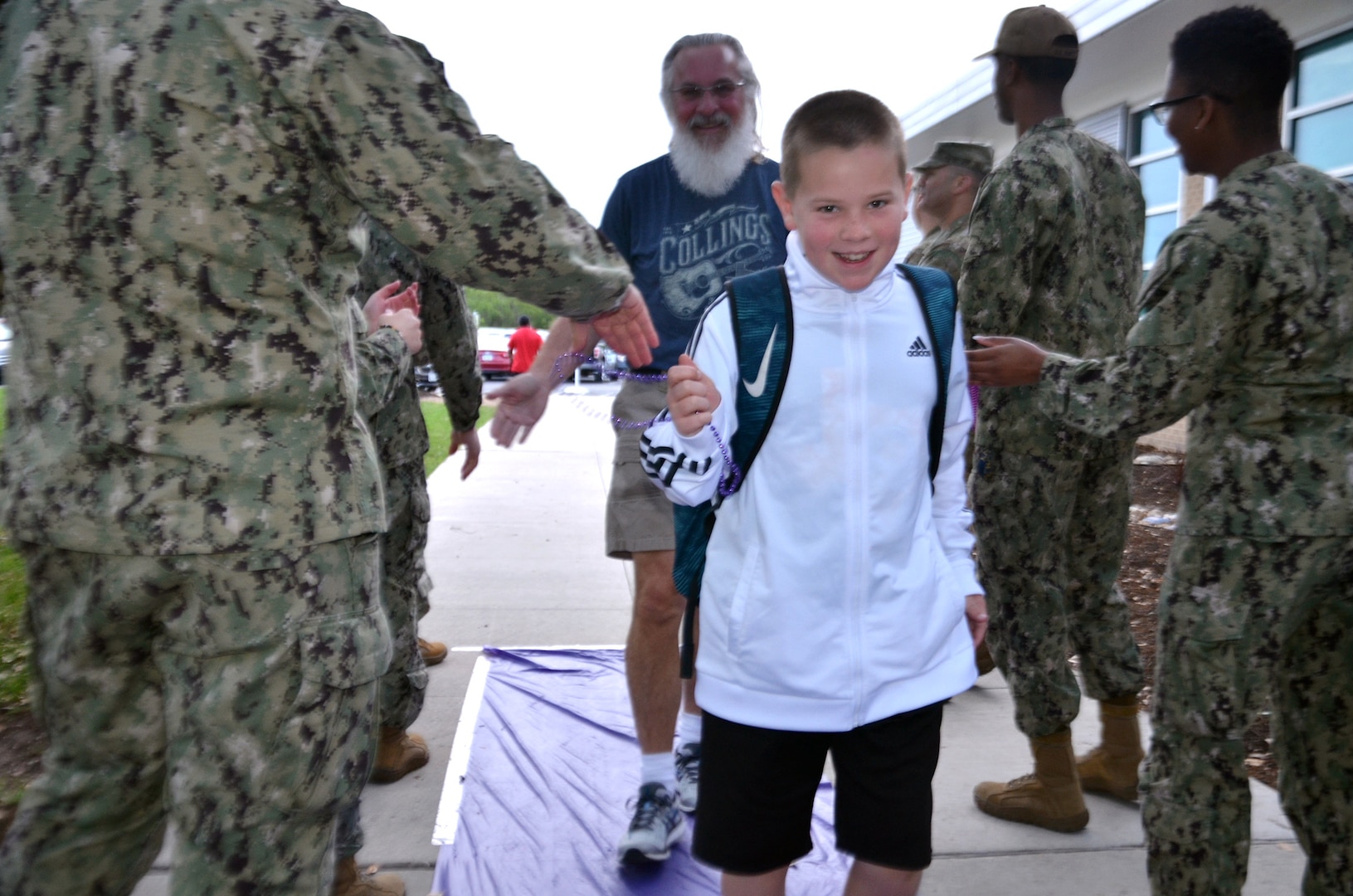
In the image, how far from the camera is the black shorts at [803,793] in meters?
2.16

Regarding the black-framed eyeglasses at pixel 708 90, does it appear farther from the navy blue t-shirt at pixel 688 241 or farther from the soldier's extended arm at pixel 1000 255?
the soldier's extended arm at pixel 1000 255

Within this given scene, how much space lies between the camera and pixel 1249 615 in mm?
2387

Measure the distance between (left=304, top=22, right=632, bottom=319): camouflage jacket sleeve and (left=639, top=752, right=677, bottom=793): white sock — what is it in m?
1.83

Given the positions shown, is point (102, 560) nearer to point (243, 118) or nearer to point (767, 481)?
point (243, 118)

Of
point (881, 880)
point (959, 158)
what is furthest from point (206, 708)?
point (959, 158)

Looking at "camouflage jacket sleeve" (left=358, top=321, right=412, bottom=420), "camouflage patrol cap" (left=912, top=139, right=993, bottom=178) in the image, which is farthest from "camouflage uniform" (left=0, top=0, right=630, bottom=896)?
"camouflage patrol cap" (left=912, top=139, right=993, bottom=178)

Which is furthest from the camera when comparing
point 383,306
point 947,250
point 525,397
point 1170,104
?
point 947,250

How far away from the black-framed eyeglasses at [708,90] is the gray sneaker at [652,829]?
88.6 inches

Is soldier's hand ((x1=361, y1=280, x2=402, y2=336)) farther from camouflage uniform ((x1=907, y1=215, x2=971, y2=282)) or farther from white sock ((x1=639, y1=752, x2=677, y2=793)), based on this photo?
camouflage uniform ((x1=907, y1=215, x2=971, y2=282))

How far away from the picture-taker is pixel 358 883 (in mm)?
2959

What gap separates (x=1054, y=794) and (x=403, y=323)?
249 centimetres

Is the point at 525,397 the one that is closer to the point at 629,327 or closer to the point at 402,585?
the point at 629,327

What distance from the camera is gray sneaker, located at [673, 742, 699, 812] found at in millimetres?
3615

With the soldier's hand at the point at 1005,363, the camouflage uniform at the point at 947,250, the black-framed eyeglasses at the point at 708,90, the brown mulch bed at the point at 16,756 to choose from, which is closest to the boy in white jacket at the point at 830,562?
the soldier's hand at the point at 1005,363
